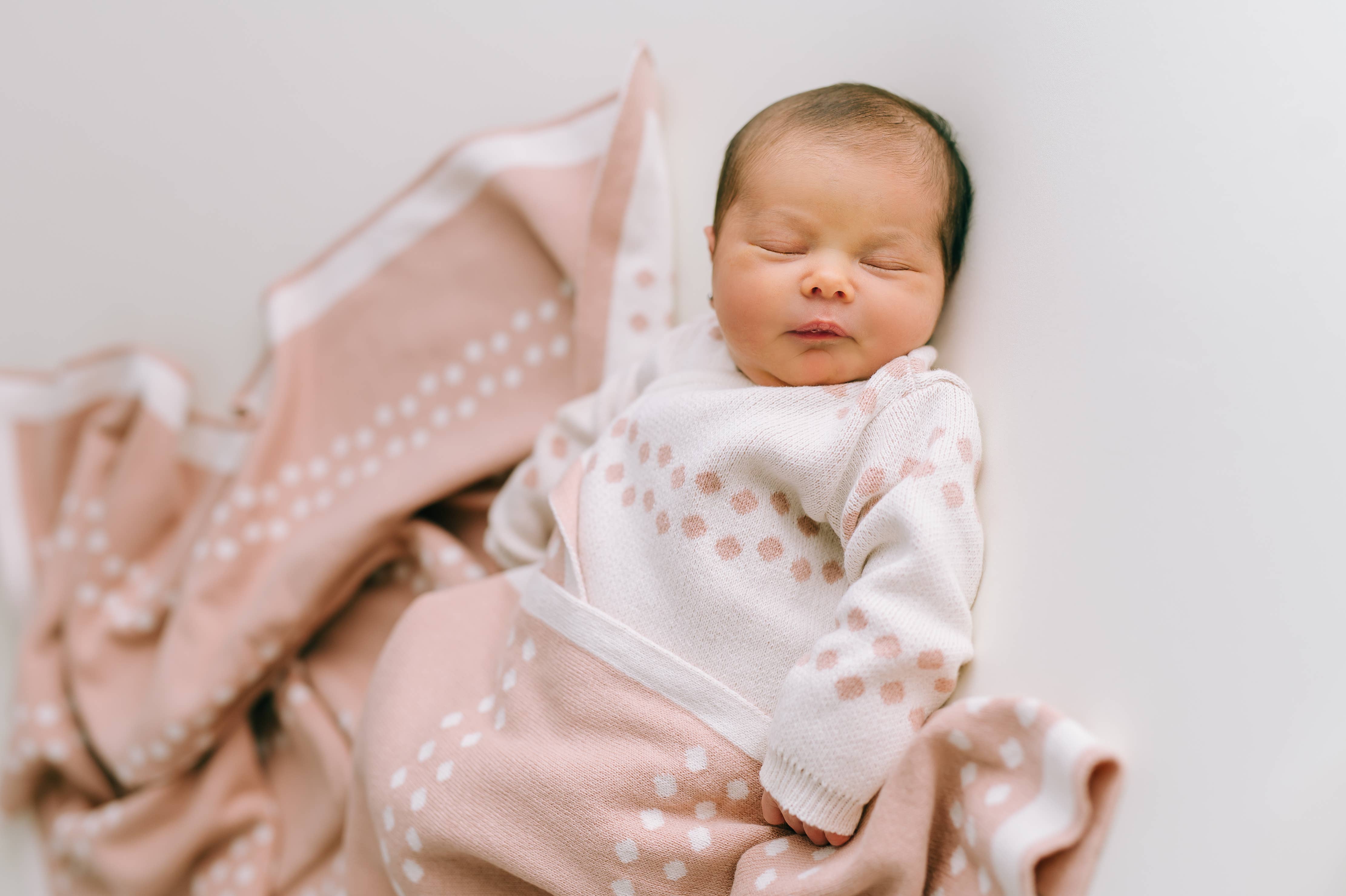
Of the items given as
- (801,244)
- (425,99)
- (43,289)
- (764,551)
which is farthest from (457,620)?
(43,289)

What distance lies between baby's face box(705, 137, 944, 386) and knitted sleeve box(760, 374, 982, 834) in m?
0.11

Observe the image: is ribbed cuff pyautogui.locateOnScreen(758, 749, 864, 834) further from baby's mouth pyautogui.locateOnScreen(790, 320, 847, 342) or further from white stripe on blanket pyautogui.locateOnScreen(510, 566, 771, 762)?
baby's mouth pyautogui.locateOnScreen(790, 320, 847, 342)

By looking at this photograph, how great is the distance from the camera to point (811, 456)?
748 mm

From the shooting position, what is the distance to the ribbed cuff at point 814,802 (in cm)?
67

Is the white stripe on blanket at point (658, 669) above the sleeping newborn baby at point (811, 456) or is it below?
below

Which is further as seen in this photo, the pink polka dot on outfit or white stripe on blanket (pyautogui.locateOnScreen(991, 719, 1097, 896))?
the pink polka dot on outfit

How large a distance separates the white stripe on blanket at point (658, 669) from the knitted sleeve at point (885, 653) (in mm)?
22

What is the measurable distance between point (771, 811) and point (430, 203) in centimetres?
74

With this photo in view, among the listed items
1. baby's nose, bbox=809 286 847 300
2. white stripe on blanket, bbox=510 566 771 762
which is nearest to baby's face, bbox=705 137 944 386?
baby's nose, bbox=809 286 847 300

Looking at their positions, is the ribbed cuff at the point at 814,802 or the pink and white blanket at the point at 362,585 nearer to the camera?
the ribbed cuff at the point at 814,802

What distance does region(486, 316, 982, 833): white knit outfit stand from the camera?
66 cm

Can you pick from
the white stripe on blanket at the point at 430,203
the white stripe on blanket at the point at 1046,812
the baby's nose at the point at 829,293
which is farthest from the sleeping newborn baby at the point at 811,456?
the white stripe on blanket at the point at 430,203

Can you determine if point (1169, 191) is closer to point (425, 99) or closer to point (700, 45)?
point (700, 45)

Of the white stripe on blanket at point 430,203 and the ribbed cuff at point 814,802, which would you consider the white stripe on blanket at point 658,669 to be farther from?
the white stripe on blanket at point 430,203
